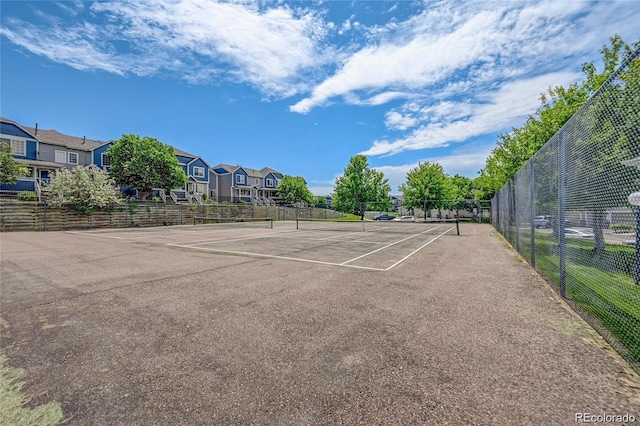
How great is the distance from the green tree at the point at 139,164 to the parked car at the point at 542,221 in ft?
117

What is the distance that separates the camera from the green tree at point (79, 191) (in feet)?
69.4

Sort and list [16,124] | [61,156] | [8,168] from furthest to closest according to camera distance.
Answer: [61,156] < [16,124] < [8,168]

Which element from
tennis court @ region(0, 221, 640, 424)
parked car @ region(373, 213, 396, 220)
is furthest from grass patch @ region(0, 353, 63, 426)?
parked car @ region(373, 213, 396, 220)

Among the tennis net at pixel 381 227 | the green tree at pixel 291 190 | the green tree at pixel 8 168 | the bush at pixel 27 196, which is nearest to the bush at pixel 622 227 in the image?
the tennis net at pixel 381 227

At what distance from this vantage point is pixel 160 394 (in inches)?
86.7

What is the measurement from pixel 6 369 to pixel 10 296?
330 cm

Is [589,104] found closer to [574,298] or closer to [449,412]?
[574,298]

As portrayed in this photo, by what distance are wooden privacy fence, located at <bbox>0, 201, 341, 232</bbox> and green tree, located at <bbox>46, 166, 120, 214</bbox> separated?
0.61 metres

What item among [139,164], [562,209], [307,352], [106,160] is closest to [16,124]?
[106,160]

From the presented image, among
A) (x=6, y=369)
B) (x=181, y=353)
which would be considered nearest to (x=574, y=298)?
(x=181, y=353)

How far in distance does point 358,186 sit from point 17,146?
140 feet

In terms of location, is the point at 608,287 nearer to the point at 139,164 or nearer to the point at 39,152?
the point at 139,164

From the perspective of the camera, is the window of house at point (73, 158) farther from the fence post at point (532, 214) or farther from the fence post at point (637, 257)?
the fence post at point (637, 257)

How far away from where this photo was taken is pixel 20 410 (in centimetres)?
202
